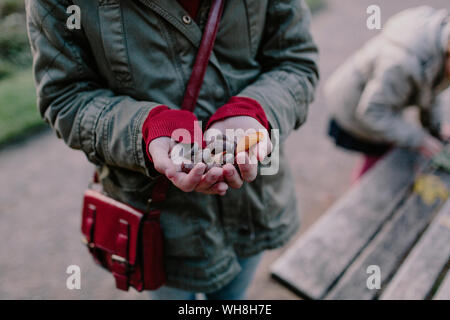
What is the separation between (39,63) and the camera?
3.39 ft

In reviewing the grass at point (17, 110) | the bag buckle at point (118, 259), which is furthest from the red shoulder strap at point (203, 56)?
the grass at point (17, 110)

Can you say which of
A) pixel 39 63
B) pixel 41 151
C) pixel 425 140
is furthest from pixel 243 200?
pixel 41 151

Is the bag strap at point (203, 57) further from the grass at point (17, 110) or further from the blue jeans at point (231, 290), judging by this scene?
the grass at point (17, 110)

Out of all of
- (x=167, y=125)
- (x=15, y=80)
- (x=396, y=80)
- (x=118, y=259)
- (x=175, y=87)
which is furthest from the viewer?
(x=15, y=80)

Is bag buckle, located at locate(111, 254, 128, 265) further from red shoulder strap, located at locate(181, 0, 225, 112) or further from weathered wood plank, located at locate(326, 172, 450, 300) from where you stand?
weathered wood plank, located at locate(326, 172, 450, 300)

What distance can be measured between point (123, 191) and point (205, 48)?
522 millimetres

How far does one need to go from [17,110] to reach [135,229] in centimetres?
282

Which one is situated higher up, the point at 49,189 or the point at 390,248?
the point at 390,248

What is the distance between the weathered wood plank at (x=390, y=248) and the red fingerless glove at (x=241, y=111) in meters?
1.07

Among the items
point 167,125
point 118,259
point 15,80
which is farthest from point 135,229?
point 15,80

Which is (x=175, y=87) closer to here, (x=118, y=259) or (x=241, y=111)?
(x=241, y=111)

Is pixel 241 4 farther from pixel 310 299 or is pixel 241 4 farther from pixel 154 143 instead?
pixel 310 299

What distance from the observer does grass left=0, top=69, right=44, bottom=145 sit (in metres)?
3.21

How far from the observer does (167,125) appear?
0.98 metres
